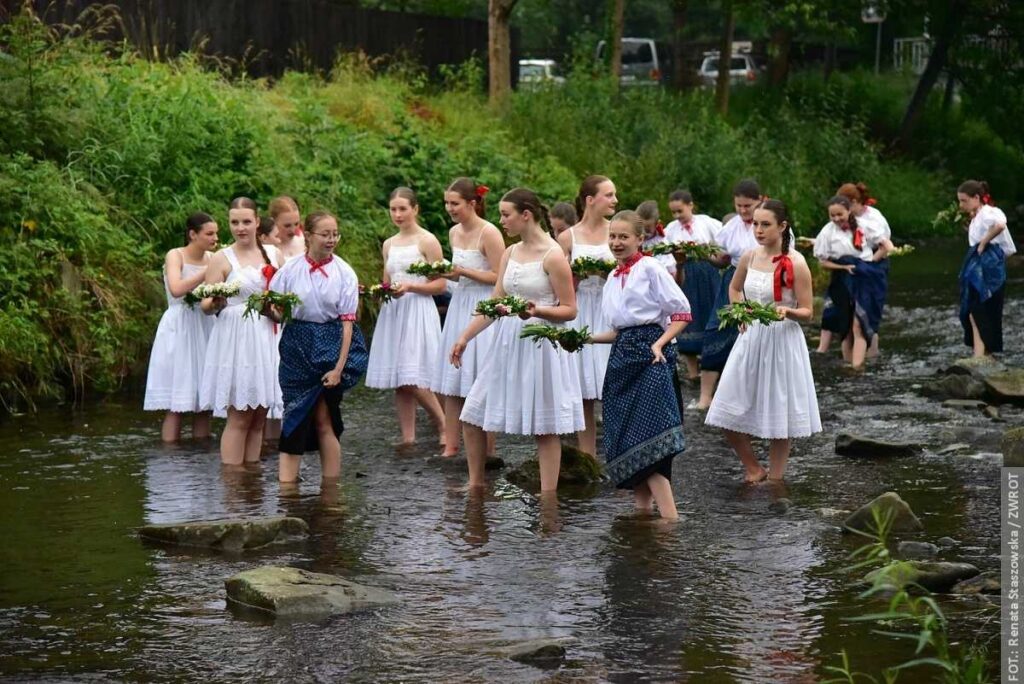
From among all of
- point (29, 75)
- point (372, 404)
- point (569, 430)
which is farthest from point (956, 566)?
point (29, 75)

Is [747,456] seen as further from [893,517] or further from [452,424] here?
[452,424]

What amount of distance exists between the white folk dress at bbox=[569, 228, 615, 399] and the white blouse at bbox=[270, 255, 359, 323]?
1.86 metres

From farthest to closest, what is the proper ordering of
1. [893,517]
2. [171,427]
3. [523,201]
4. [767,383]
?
[171,427]
[767,383]
[523,201]
[893,517]

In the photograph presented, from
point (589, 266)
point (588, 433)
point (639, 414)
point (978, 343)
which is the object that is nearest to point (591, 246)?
point (589, 266)

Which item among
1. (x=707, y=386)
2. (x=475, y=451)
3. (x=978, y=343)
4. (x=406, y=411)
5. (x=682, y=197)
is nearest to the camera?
(x=475, y=451)

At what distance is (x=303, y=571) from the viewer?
9156 mm

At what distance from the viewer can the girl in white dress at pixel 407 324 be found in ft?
44.7

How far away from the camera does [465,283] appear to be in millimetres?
13367

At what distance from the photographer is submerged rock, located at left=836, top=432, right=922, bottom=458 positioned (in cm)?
1327

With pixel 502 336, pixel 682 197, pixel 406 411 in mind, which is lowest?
pixel 406 411

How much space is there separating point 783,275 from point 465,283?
2.74 metres

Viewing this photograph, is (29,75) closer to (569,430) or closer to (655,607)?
(569,430)

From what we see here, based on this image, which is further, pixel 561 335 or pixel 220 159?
pixel 220 159

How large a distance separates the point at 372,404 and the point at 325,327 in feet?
16.2
